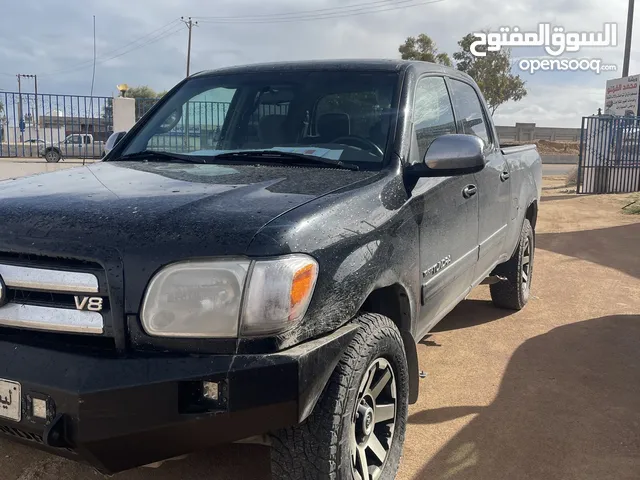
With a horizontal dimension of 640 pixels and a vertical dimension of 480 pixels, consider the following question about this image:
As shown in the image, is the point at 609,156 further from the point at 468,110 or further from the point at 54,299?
the point at 54,299

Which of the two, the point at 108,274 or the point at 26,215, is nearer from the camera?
the point at 108,274

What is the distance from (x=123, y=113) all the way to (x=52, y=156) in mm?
1917

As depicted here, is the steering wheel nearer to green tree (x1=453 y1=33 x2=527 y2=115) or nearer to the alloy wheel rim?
the alloy wheel rim

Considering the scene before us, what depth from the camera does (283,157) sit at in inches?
120

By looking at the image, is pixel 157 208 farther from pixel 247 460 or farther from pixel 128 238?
pixel 247 460

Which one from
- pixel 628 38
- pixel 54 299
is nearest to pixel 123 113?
pixel 54 299

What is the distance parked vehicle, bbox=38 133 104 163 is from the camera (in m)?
11.6

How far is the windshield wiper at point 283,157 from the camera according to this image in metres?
2.95

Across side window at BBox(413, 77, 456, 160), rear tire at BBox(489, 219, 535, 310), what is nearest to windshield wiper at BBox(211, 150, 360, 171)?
side window at BBox(413, 77, 456, 160)

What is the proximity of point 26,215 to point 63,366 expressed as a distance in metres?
0.60

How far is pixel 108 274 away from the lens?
1983mm

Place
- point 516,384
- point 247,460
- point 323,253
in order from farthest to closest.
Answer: point 516,384
point 247,460
point 323,253

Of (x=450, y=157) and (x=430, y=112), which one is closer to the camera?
(x=450, y=157)

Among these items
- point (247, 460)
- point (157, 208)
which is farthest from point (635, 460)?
point (157, 208)
